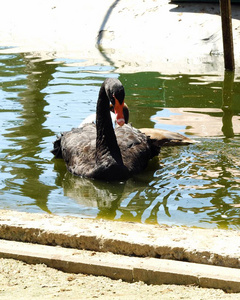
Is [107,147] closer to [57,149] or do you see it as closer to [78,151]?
[78,151]

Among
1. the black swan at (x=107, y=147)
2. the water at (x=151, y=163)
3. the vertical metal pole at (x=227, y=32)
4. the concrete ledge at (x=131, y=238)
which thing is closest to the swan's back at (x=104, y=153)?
the black swan at (x=107, y=147)

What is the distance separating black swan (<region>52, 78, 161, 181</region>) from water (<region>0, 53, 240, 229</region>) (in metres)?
0.13

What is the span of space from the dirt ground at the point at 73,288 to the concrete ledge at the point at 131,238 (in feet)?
0.97

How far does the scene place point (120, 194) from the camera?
6.73m

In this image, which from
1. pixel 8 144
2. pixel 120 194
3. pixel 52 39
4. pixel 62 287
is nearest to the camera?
pixel 62 287

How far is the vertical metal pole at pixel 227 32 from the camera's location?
38.4 feet

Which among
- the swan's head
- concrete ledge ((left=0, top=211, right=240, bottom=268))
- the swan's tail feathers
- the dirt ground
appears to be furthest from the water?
the dirt ground

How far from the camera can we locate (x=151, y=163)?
26.0 ft

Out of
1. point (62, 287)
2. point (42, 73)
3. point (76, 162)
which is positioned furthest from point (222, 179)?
point (42, 73)

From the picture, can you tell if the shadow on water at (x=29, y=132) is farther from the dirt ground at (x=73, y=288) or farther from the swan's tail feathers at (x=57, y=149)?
the dirt ground at (x=73, y=288)

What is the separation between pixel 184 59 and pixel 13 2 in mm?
6812

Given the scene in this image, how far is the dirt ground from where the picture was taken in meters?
3.79

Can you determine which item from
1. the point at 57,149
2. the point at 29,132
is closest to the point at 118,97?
the point at 57,149

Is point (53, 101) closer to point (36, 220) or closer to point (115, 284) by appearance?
point (36, 220)
